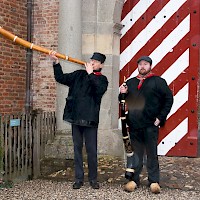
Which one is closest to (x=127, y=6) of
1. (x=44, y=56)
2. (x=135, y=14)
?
(x=135, y=14)

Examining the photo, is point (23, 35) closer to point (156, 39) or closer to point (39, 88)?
point (39, 88)

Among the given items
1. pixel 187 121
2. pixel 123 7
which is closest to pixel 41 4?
pixel 123 7

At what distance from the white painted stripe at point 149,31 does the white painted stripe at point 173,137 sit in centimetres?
155

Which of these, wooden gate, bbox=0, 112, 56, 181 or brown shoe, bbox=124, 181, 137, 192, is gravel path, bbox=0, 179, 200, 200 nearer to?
brown shoe, bbox=124, 181, 137, 192

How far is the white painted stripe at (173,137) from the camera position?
711 centimetres

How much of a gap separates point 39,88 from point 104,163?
7.03 feet

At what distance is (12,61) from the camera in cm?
743

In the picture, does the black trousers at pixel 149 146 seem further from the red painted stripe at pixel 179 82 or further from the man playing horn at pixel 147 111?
the red painted stripe at pixel 179 82

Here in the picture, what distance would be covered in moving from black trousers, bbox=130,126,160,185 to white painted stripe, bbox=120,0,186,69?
2482 millimetres

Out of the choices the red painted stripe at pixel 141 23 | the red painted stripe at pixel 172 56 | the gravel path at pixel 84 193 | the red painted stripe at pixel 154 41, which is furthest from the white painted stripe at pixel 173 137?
the gravel path at pixel 84 193

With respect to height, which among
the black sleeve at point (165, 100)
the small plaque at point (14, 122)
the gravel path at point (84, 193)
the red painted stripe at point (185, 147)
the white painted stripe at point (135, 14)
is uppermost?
the white painted stripe at point (135, 14)

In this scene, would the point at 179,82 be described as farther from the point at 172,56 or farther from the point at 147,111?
the point at 147,111

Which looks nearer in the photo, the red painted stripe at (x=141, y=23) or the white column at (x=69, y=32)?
the white column at (x=69, y=32)

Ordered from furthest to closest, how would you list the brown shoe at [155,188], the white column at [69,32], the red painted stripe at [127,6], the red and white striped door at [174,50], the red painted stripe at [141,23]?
the red painted stripe at [127,6], the red painted stripe at [141,23], the red and white striped door at [174,50], the white column at [69,32], the brown shoe at [155,188]
